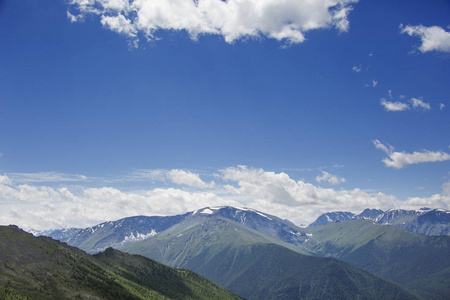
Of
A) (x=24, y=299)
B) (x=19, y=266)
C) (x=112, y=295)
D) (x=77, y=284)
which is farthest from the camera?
(x=112, y=295)

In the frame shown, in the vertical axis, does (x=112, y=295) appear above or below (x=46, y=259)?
below

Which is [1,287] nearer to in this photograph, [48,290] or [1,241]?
[48,290]

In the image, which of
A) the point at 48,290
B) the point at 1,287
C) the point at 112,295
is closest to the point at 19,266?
the point at 48,290

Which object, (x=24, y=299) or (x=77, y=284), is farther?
(x=77, y=284)

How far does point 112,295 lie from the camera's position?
7672 inches

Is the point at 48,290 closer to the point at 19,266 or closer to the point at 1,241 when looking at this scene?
the point at 19,266

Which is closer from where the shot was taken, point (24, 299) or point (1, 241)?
point (24, 299)

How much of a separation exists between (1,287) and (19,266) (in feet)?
129

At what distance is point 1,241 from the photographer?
632ft

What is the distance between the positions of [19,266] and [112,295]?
53.0 meters

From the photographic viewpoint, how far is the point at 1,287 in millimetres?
133500

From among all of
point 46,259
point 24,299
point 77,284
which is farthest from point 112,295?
point 24,299

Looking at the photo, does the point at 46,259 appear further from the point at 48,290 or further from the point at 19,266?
the point at 48,290

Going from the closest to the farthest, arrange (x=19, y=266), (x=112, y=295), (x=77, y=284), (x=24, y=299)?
(x=24, y=299)
(x=19, y=266)
(x=77, y=284)
(x=112, y=295)
